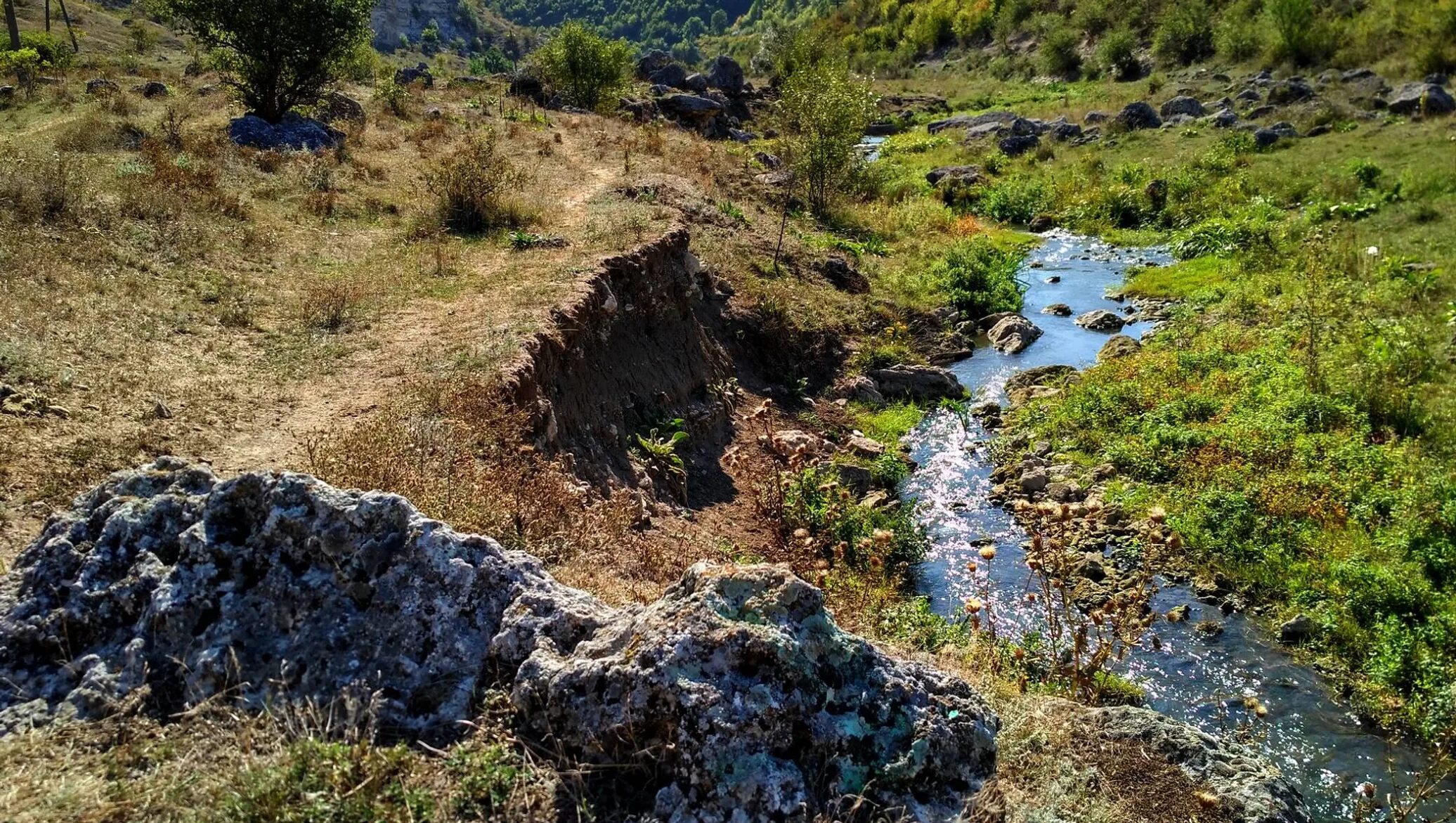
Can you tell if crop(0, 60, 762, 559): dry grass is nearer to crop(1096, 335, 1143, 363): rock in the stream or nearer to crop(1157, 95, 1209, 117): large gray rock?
crop(1096, 335, 1143, 363): rock in the stream

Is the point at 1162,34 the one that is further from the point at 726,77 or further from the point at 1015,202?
the point at 1015,202

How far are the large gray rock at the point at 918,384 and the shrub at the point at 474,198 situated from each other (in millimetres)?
8733

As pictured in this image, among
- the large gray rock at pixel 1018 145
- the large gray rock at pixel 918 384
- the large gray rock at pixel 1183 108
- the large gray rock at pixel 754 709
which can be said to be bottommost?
the large gray rock at pixel 918 384

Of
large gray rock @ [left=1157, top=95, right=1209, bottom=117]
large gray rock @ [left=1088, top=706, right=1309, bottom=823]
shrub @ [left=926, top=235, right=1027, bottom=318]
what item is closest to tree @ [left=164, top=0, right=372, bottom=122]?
shrub @ [left=926, top=235, right=1027, bottom=318]

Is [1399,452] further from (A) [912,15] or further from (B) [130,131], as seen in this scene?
(A) [912,15]

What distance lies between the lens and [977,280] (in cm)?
2450

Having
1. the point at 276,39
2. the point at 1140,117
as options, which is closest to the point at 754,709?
the point at 276,39

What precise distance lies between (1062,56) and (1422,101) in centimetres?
3542

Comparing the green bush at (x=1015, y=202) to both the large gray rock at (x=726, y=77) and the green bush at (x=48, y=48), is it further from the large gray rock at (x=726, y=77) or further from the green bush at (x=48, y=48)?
the green bush at (x=48, y=48)

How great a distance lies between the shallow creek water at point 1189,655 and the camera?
8977 mm

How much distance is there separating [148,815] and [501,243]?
14456mm

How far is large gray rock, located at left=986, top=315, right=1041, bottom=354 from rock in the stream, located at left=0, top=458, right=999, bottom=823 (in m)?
18.2

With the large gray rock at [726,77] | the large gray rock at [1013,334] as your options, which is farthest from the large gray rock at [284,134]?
the large gray rock at [726,77]

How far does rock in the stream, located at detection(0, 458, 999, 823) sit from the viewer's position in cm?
396
